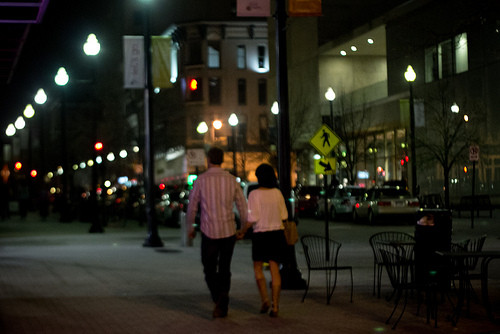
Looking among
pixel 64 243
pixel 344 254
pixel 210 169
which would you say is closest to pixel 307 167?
pixel 64 243

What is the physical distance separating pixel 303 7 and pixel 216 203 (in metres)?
5.15

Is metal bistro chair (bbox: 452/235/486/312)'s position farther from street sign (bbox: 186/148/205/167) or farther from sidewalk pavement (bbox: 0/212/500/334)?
street sign (bbox: 186/148/205/167)

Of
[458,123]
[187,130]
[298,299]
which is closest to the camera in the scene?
[298,299]

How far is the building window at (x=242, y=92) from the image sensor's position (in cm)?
8781

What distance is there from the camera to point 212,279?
10562mm

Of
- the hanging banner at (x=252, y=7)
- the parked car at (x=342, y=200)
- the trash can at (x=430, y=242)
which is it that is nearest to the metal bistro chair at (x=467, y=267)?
the trash can at (x=430, y=242)

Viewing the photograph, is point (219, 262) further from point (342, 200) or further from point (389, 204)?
point (342, 200)

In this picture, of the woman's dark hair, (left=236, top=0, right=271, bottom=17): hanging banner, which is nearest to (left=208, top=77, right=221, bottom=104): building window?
(left=236, top=0, right=271, bottom=17): hanging banner

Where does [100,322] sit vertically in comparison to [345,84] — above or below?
below

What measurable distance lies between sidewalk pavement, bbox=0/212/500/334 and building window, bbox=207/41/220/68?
66522 millimetres

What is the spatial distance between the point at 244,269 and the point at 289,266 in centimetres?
386

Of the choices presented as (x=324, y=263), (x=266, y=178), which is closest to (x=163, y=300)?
(x=266, y=178)

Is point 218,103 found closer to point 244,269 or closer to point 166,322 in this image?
point 244,269

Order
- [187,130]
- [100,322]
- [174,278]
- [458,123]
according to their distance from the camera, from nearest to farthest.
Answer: [100,322] → [174,278] → [458,123] → [187,130]
